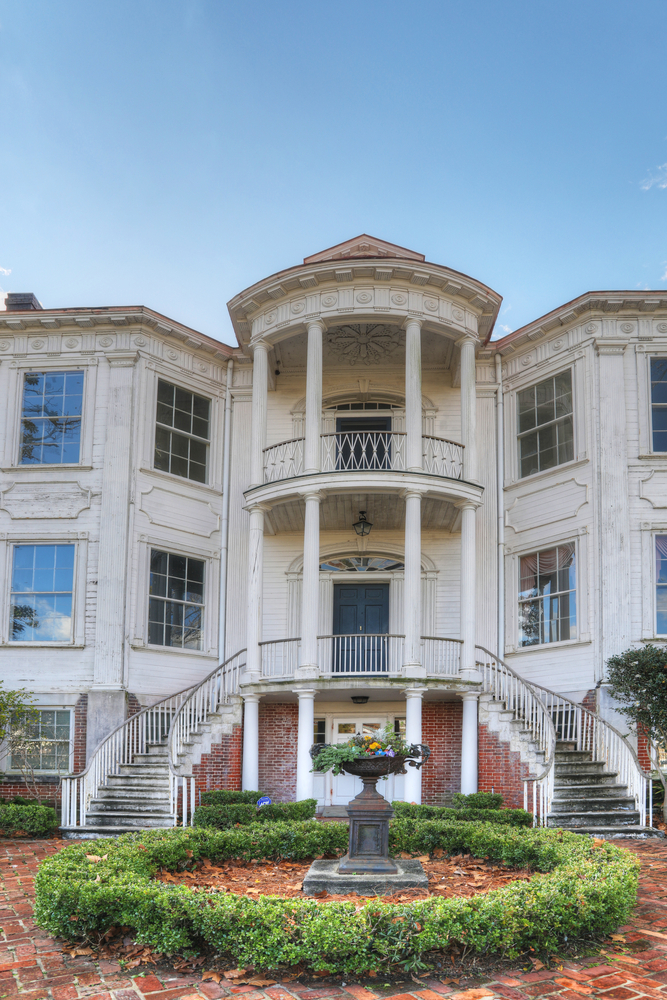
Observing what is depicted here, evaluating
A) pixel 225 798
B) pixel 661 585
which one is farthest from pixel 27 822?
pixel 661 585

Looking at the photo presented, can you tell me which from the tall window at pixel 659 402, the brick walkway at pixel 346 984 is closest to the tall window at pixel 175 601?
the tall window at pixel 659 402

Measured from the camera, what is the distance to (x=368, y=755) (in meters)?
8.27

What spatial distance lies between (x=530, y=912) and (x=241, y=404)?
44.7 feet

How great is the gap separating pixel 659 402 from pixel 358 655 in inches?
287

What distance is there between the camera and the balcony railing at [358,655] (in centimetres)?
1507

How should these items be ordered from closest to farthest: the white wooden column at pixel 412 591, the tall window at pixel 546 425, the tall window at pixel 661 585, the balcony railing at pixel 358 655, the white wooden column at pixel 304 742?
the white wooden column at pixel 304 742 → the white wooden column at pixel 412 591 → the tall window at pixel 661 585 → the balcony railing at pixel 358 655 → the tall window at pixel 546 425

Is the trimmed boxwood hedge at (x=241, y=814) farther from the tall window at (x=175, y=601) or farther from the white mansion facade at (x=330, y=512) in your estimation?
the tall window at (x=175, y=601)

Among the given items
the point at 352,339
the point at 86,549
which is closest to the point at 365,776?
the point at 86,549

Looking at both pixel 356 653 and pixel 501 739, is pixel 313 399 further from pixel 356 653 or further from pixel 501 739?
pixel 501 739

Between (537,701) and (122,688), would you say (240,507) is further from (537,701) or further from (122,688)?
(537,701)

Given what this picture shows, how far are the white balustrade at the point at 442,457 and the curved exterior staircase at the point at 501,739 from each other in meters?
3.33

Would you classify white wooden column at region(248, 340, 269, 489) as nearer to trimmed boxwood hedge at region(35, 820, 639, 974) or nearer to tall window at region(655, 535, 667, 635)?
tall window at region(655, 535, 667, 635)

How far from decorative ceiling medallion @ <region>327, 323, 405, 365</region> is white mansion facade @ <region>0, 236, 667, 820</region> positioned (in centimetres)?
6

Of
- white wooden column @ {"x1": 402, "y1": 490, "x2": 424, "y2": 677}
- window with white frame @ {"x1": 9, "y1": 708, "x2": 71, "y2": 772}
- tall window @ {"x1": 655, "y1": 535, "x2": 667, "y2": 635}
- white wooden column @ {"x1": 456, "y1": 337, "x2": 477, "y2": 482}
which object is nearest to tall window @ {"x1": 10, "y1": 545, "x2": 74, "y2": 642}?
window with white frame @ {"x1": 9, "y1": 708, "x2": 71, "y2": 772}
